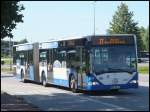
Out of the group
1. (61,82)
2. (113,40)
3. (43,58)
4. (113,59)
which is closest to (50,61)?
(43,58)

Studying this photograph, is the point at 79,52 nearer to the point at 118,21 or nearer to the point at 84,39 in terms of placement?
the point at 84,39

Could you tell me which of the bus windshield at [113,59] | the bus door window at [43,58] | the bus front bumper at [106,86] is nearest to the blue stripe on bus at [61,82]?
the bus door window at [43,58]

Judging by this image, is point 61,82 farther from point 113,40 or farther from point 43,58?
point 113,40

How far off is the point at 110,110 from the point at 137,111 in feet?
2.90

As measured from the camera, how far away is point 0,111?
1579 centimetres

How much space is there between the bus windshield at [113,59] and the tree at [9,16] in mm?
5501

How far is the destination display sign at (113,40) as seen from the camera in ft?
78.0

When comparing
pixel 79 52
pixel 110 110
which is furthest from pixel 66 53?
pixel 110 110

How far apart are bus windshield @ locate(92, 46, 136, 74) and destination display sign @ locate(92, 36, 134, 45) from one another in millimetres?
201

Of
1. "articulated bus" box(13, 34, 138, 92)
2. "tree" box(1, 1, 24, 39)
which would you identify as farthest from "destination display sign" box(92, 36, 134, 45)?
"tree" box(1, 1, 24, 39)

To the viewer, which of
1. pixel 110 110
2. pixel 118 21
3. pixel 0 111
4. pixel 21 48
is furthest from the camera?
pixel 118 21

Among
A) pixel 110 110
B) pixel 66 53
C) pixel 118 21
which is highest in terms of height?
pixel 118 21

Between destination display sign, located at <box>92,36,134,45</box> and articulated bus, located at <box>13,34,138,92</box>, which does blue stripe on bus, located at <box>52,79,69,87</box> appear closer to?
articulated bus, located at <box>13,34,138,92</box>

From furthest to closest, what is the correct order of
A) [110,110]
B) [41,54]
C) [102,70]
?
1. [41,54]
2. [102,70]
3. [110,110]
